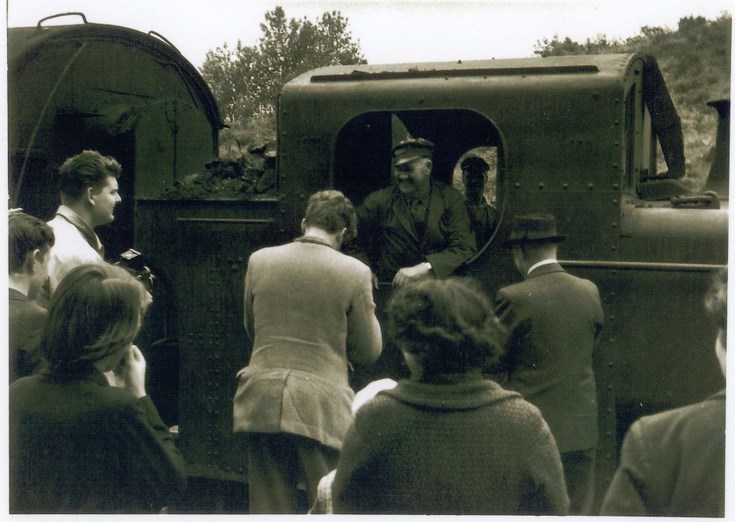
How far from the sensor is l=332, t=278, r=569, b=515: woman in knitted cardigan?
230cm

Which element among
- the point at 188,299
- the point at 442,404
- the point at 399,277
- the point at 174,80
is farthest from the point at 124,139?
the point at 442,404

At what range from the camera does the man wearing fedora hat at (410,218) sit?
468 centimetres

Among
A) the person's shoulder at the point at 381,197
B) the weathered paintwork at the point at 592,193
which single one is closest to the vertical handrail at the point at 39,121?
the weathered paintwork at the point at 592,193

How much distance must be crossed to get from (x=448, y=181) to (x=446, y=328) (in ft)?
12.5

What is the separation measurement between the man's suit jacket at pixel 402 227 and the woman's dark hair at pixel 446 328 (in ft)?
7.60

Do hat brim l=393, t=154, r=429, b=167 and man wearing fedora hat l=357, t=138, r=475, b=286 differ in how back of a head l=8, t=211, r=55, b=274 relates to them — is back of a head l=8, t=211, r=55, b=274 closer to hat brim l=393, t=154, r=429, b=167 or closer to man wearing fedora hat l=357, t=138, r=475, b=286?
man wearing fedora hat l=357, t=138, r=475, b=286

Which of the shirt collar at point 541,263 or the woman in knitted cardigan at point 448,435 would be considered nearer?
the woman in knitted cardigan at point 448,435

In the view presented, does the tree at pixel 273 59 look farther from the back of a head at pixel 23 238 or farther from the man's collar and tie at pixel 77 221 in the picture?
the back of a head at pixel 23 238

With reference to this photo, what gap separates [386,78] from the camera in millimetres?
4605

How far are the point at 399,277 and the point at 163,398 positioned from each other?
253cm

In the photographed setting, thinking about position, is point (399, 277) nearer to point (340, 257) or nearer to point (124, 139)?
point (340, 257)

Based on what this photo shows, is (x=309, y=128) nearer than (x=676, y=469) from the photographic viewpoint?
No

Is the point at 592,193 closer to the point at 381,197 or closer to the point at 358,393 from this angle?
the point at 381,197

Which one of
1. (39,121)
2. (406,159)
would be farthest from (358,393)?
(39,121)
